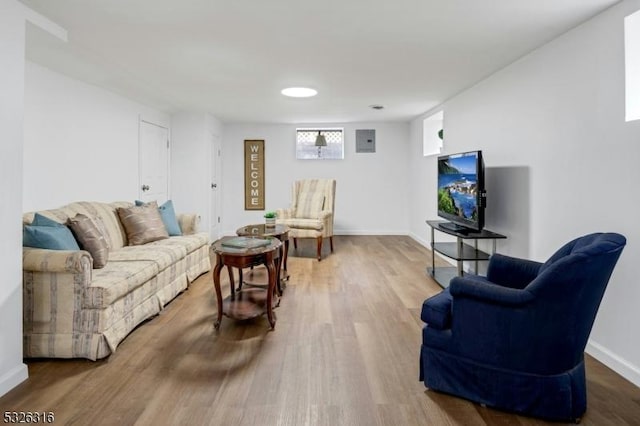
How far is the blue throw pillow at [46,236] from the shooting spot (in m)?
2.53

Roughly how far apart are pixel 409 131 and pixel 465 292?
5.86m

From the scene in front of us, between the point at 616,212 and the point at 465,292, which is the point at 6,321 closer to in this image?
the point at 465,292

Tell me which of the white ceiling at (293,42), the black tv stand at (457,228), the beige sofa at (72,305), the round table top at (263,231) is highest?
the white ceiling at (293,42)

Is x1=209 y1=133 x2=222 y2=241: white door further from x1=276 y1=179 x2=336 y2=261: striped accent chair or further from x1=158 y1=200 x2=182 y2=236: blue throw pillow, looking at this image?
x1=158 y1=200 x2=182 y2=236: blue throw pillow

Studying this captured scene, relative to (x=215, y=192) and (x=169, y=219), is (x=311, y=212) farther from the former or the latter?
(x=169, y=219)

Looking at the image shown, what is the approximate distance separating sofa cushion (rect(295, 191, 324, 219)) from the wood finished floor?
8.92ft

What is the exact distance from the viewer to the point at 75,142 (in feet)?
12.8

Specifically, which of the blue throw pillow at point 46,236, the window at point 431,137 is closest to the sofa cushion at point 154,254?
the blue throw pillow at point 46,236

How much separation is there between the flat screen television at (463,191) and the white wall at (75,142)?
3898 millimetres

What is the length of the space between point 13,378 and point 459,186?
381 centimetres

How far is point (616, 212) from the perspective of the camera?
2254mm

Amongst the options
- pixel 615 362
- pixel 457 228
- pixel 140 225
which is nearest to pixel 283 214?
pixel 140 225

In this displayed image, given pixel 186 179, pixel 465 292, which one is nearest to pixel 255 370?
pixel 465 292

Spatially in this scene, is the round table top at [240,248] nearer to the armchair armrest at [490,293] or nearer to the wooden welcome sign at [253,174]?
the armchair armrest at [490,293]
